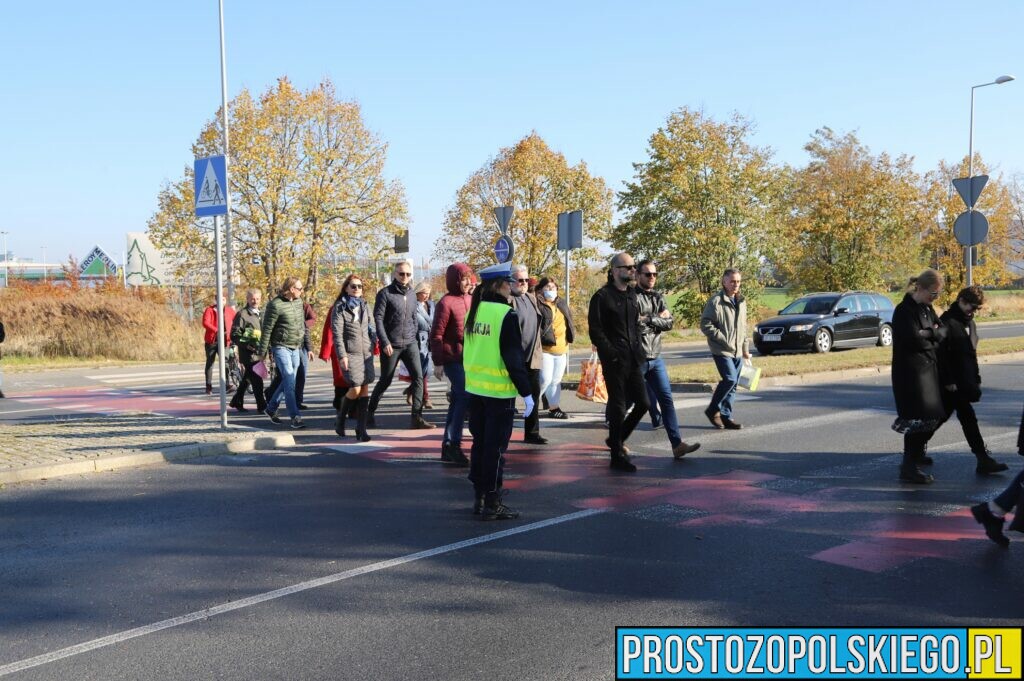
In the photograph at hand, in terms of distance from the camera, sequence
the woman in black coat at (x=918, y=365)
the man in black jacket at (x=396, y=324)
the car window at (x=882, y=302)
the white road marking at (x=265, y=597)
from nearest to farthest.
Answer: the white road marking at (x=265, y=597) < the woman in black coat at (x=918, y=365) < the man in black jacket at (x=396, y=324) < the car window at (x=882, y=302)

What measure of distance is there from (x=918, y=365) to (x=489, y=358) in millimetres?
3623

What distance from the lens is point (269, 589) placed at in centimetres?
498

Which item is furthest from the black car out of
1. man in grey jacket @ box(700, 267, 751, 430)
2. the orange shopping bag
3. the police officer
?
the police officer

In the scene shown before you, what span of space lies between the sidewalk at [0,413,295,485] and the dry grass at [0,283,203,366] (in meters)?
14.9

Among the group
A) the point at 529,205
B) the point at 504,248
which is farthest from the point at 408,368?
the point at 529,205

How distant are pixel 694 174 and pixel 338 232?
13.5 metres

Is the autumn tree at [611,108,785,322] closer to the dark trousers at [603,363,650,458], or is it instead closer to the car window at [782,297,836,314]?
the car window at [782,297,836,314]

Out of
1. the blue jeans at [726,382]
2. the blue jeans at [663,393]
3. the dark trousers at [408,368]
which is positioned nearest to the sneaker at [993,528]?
the blue jeans at [663,393]

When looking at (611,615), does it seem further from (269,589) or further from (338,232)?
(338,232)

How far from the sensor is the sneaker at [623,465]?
813cm

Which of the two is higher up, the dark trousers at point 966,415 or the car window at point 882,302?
the car window at point 882,302

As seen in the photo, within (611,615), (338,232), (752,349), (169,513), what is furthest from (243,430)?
(338,232)

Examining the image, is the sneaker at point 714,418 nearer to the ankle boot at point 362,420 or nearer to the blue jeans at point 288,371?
the ankle boot at point 362,420

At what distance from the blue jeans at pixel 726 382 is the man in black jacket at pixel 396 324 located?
138 inches
